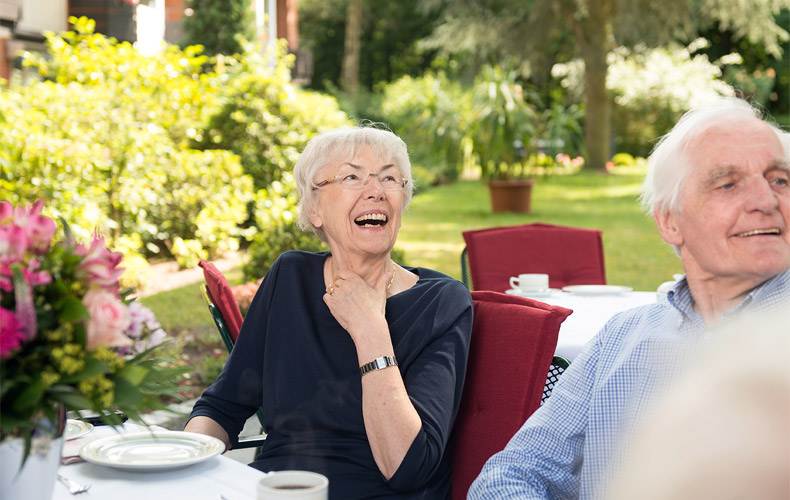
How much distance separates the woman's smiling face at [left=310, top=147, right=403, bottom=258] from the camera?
2561 millimetres

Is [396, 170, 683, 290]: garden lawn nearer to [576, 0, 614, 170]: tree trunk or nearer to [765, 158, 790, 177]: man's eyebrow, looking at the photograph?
[576, 0, 614, 170]: tree trunk

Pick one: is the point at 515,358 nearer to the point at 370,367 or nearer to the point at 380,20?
the point at 370,367

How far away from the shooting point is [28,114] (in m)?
7.10

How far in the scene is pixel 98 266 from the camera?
1292 mm

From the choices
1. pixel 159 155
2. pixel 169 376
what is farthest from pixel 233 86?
pixel 169 376

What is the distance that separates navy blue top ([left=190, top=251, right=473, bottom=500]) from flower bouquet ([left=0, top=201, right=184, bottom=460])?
946 millimetres

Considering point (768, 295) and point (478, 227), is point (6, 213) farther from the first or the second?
point (478, 227)

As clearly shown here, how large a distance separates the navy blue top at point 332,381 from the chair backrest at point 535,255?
6.49ft

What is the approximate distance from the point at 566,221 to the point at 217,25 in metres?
7.84

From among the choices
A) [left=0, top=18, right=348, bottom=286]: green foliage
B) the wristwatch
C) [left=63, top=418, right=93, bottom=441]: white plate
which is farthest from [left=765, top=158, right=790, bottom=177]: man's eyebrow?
[left=0, top=18, right=348, bottom=286]: green foliage

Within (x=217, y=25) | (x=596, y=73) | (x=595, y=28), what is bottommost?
(x=596, y=73)

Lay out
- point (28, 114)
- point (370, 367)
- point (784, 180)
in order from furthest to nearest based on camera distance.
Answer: point (28, 114)
point (370, 367)
point (784, 180)

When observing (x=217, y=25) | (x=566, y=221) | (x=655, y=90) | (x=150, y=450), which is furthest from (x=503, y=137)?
(x=655, y=90)

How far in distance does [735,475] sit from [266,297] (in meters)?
2.14
